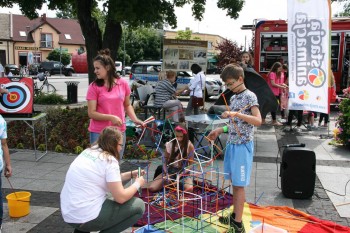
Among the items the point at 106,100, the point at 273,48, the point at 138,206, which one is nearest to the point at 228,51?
the point at 273,48

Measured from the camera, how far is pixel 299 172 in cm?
495

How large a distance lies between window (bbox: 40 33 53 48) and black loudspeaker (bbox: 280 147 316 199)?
180ft

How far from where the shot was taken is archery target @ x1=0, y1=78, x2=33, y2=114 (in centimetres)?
662

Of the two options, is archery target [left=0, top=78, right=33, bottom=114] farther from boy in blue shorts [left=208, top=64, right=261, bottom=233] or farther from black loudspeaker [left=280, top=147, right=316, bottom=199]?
black loudspeaker [left=280, top=147, right=316, bottom=199]

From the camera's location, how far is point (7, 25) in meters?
50.8

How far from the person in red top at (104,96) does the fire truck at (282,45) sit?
10.1m

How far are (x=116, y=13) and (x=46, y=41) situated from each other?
164ft

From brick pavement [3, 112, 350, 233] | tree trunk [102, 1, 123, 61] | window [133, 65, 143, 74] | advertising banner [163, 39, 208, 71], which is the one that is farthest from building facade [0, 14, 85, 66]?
brick pavement [3, 112, 350, 233]

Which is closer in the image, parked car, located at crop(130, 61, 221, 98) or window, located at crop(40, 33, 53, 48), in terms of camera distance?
parked car, located at crop(130, 61, 221, 98)

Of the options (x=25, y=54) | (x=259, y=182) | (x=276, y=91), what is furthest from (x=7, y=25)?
(x=259, y=182)

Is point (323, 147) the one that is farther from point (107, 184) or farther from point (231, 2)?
point (107, 184)

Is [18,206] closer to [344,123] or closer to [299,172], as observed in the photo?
[299,172]

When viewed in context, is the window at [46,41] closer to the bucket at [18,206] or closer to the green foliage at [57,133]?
the green foliage at [57,133]

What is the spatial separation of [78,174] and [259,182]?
3.46 meters
